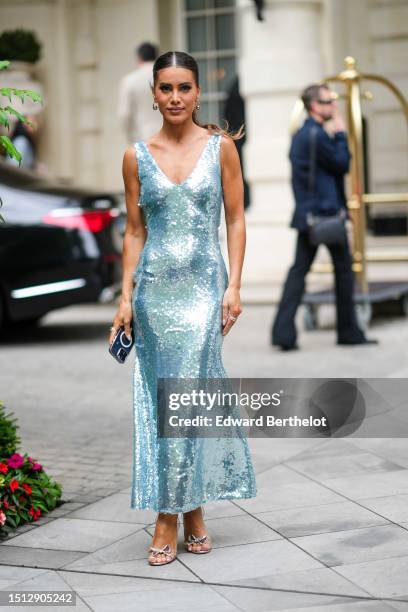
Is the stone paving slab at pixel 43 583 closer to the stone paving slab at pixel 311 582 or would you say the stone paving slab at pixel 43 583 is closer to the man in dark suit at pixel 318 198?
the stone paving slab at pixel 311 582

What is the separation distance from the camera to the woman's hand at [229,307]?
4742 millimetres

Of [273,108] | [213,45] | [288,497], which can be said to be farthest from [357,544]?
[213,45]

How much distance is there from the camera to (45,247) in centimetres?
1047

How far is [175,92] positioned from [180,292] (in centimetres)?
70

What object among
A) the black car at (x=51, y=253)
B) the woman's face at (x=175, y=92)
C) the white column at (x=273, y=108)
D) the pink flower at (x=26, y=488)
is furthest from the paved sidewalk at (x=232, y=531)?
the white column at (x=273, y=108)

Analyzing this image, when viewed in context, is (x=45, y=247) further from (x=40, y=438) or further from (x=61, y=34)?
(x=61, y=34)

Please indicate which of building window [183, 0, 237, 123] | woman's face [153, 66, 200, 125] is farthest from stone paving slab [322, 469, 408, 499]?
building window [183, 0, 237, 123]

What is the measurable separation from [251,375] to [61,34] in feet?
28.9

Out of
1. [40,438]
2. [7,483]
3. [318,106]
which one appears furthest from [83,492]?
[318,106]

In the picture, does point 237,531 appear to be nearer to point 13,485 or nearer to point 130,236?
point 13,485

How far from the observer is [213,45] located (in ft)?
53.6

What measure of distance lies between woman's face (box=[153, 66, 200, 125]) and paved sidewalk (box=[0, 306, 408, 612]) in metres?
1.58

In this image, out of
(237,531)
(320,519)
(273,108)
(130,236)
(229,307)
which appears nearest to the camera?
(229,307)

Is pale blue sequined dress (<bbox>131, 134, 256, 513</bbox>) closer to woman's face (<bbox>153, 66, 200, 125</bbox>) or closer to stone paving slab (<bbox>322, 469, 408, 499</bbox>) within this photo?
woman's face (<bbox>153, 66, 200, 125</bbox>)
